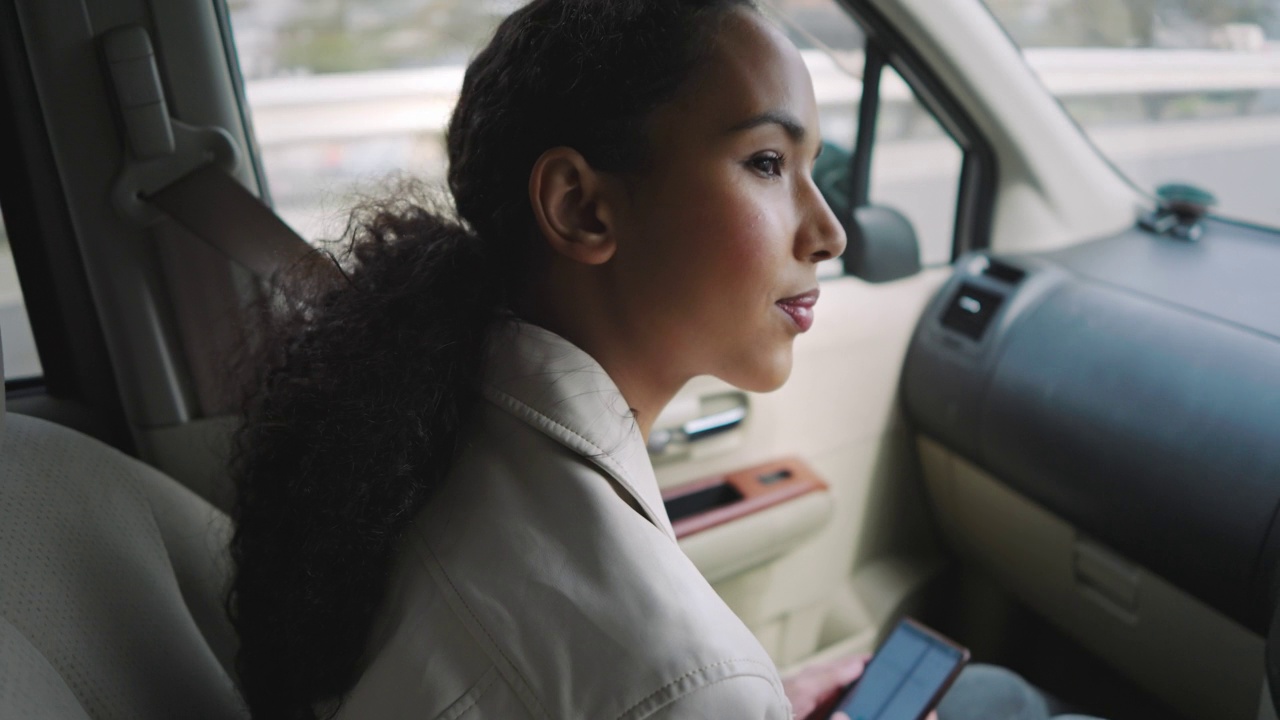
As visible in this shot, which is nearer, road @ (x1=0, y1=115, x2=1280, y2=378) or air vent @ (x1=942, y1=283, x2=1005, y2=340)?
air vent @ (x1=942, y1=283, x2=1005, y2=340)

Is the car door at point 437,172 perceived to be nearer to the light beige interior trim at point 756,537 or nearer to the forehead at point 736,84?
the light beige interior trim at point 756,537

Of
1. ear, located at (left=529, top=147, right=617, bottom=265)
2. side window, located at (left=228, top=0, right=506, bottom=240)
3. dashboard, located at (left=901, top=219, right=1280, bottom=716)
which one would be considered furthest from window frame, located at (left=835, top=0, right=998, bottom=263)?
ear, located at (left=529, top=147, right=617, bottom=265)

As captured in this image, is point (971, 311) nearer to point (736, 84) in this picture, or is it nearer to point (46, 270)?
point (736, 84)

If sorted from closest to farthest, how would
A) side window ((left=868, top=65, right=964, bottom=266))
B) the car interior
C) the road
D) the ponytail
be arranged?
the ponytail, the car interior, side window ((left=868, top=65, right=964, bottom=266)), the road

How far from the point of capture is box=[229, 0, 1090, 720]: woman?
2.42 ft

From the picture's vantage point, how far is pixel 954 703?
5.08 ft

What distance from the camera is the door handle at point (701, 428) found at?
186 centimetres

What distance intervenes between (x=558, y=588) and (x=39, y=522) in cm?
55

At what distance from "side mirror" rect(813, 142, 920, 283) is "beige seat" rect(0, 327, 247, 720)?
143 centimetres

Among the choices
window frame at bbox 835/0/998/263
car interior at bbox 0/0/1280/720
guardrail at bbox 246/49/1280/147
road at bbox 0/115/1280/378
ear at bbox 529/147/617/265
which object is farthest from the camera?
road at bbox 0/115/1280/378

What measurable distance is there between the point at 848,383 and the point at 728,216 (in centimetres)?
118

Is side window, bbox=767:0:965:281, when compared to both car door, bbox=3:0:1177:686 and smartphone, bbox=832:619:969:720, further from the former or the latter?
smartphone, bbox=832:619:969:720

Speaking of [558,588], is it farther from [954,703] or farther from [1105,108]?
[1105,108]

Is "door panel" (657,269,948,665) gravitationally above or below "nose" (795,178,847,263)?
below
